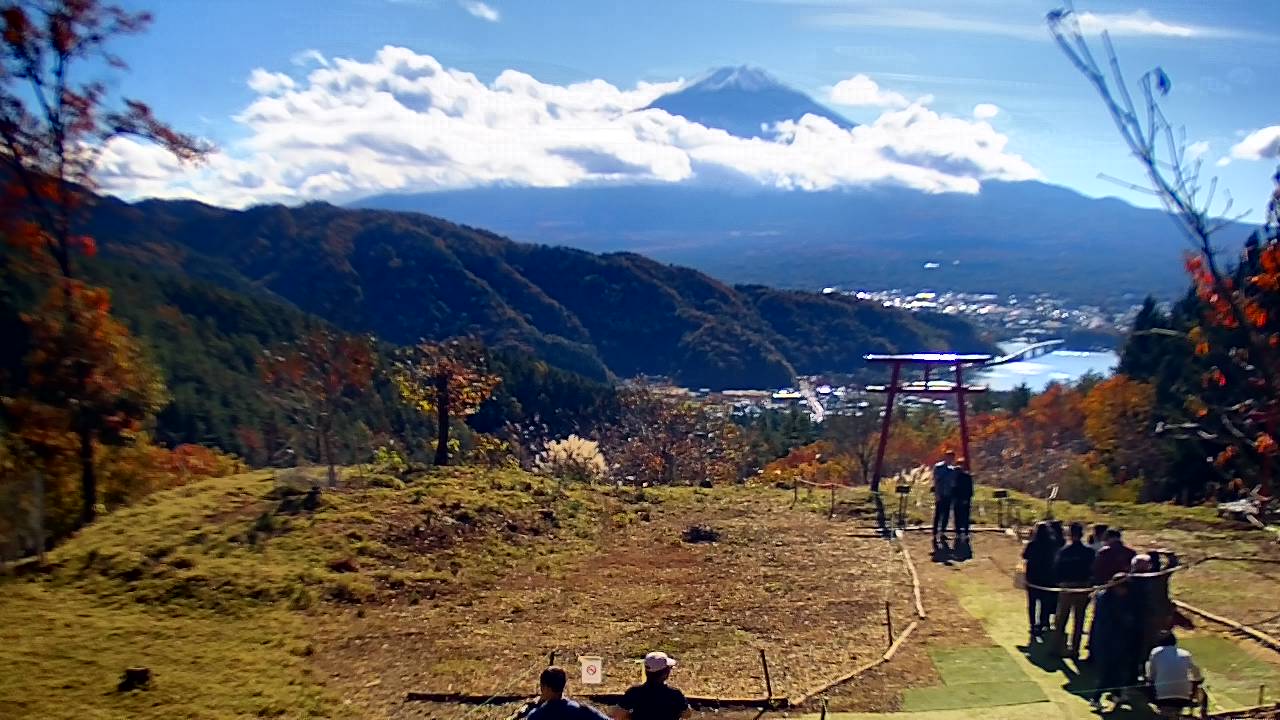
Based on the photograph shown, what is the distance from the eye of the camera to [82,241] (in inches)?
518

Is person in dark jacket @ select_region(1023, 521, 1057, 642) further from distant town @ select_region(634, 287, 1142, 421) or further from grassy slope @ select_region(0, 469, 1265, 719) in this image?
distant town @ select_region(634, 287, 1142, 421)

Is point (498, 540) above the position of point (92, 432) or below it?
below

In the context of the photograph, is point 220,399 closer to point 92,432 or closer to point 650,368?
point 92,432

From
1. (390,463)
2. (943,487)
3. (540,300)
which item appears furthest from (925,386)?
(540,300)

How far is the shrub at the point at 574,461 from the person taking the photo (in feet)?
81.7

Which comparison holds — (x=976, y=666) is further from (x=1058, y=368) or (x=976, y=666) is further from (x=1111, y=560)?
(x=1058, y=368)

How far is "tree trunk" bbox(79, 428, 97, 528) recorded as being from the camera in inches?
553

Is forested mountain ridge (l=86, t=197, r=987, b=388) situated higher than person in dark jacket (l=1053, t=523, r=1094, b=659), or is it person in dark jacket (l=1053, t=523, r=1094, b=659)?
forested mountain ridge (l=86, t=197, r=987, b=388)

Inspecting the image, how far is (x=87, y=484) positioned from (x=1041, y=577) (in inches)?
490

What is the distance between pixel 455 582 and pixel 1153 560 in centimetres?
770

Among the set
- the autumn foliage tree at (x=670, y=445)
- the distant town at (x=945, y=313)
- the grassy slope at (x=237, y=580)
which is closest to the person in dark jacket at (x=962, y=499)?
the grassy slope at (x=237, y=580)

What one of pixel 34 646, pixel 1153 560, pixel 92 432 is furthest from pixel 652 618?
pixel 92 432

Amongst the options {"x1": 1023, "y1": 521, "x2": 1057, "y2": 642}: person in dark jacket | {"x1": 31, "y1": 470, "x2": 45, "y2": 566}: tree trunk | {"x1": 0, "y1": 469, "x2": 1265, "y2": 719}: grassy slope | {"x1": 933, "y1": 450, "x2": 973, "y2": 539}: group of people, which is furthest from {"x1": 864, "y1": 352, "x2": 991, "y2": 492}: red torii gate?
{"x1": 31, "y1": 470, "x2": 45, "y2": 566}: tree trunk

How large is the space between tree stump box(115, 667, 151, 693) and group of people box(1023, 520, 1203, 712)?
717 cm
